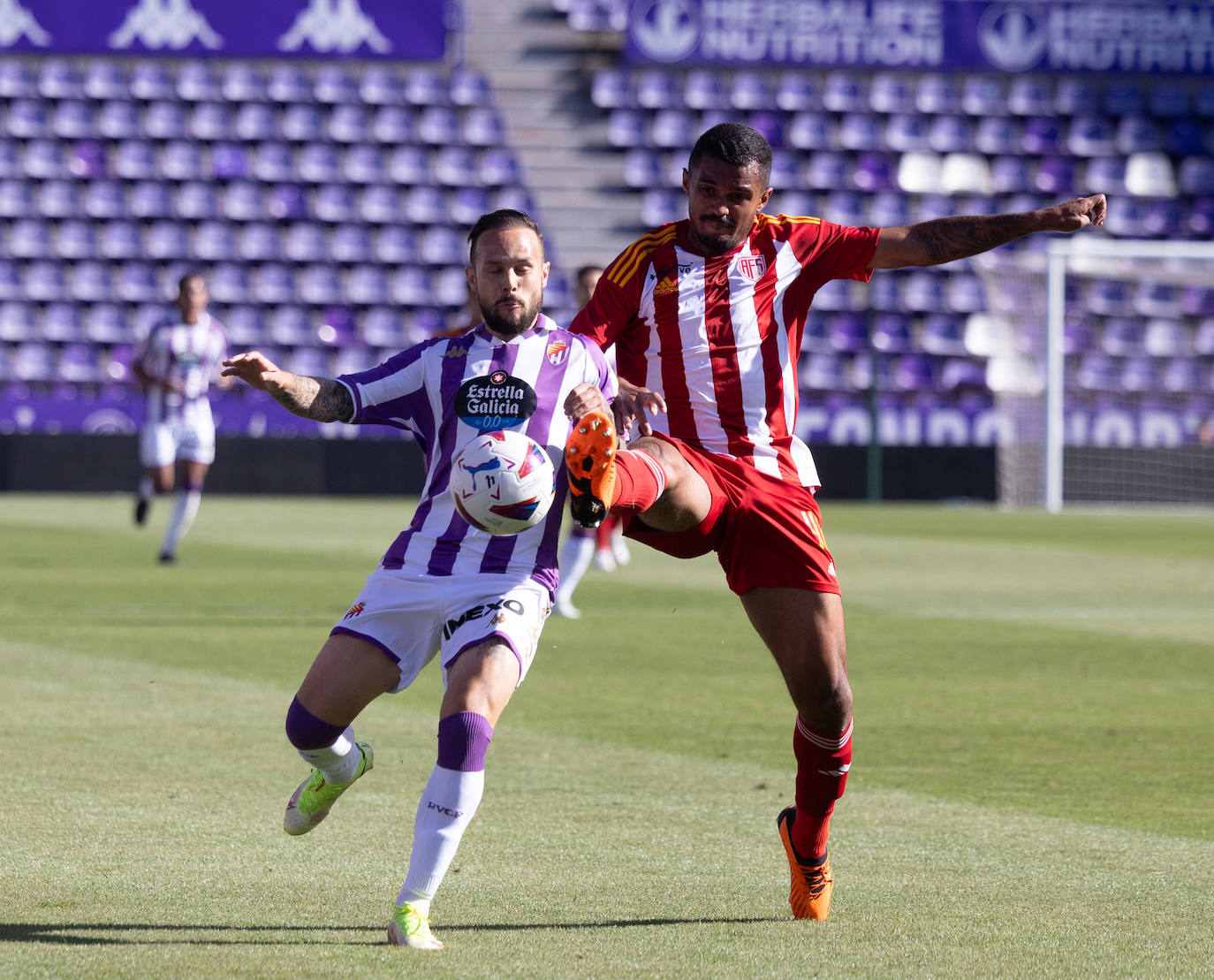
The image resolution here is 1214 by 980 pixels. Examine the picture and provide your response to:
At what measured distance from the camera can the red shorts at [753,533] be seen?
14.4 feet

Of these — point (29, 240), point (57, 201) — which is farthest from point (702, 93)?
point (29, 240)

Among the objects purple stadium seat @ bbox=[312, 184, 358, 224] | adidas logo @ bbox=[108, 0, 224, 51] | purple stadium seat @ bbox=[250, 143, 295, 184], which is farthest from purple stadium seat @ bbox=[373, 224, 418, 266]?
adidas logo @ bbox=[108, 0, 224, 51]

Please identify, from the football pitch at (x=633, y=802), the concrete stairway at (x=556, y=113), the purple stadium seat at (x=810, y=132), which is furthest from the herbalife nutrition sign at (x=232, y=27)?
the football pitch at (x=633, y=802)

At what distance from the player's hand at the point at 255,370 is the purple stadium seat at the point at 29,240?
25558 millimetres

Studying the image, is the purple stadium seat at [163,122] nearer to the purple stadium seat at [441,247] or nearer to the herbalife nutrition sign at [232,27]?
the herbalife nutrition sign at [232,27]

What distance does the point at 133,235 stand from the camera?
28.2 metres

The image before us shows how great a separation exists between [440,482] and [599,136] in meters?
26.3

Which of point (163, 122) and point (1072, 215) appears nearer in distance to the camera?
point (1072, 215)

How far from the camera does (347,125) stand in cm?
2895

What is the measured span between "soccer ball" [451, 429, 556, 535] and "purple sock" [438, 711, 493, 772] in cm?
42

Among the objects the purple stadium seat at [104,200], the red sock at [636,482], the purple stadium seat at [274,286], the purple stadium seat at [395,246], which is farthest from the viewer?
the purple stadium seat at [395,246]

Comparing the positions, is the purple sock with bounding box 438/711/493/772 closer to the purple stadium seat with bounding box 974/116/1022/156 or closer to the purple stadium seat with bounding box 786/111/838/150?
the purple stadium seat with bounding box 786/111/838/150

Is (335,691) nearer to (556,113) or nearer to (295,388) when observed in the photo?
(295,388)

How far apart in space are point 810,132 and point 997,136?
10.5ft
